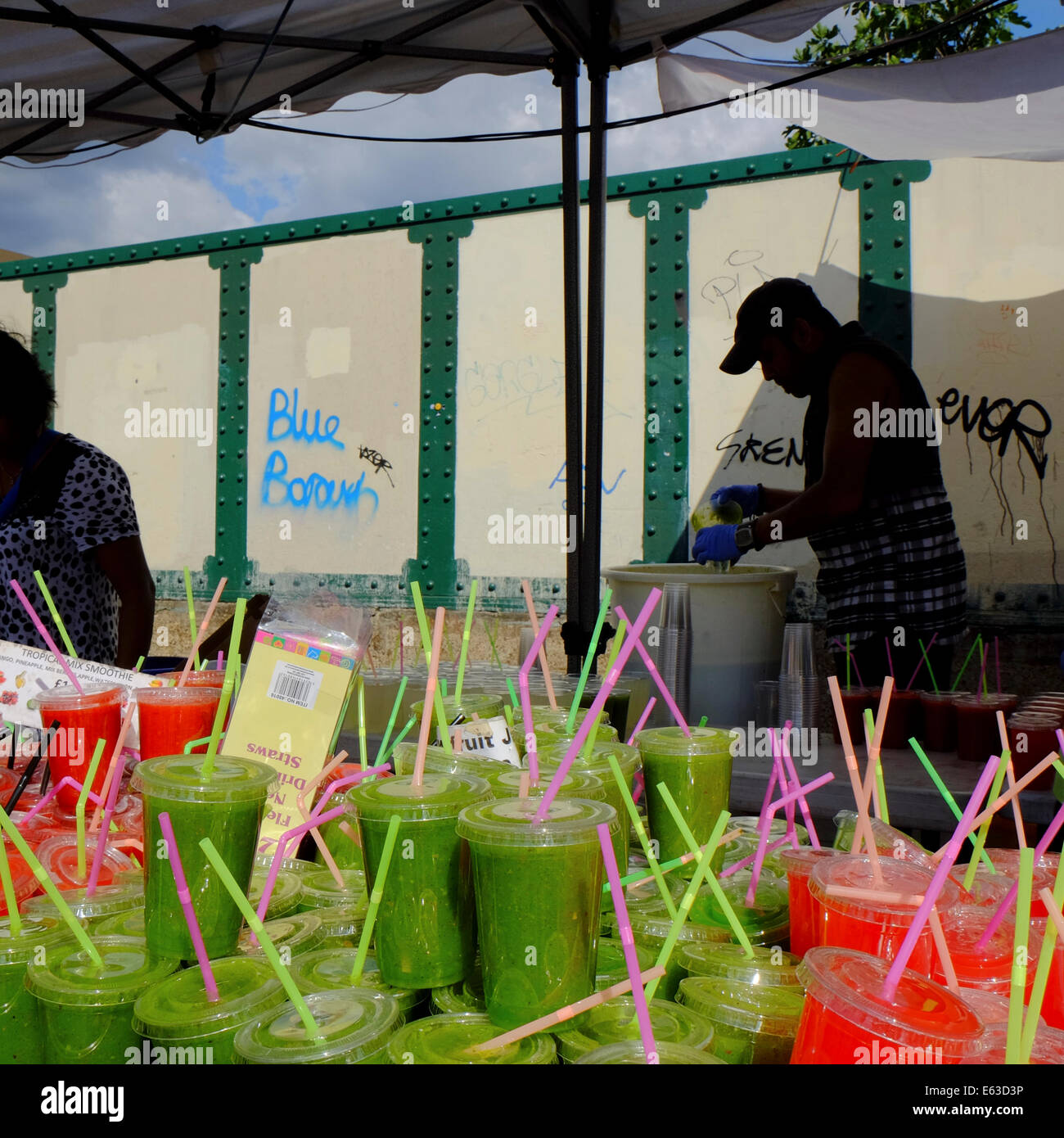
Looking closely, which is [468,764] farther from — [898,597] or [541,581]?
[541,581]

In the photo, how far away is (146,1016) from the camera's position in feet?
2.98

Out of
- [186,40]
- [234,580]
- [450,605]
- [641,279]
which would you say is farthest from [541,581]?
[186,40]

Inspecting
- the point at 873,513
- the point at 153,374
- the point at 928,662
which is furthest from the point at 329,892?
the point at 153,374

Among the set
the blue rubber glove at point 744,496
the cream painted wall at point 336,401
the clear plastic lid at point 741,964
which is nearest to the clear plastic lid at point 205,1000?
the clear plastic lid at point 741,964

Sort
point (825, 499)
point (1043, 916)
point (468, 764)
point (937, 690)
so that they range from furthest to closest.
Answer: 1. point (825, 499)
2. point (937, 690)
3. point (468, 764)
4. point (1043, 916)

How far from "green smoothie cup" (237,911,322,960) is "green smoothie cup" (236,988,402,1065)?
0.13 meters

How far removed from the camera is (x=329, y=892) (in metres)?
1.28

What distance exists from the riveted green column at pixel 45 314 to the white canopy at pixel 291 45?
11.9 feet

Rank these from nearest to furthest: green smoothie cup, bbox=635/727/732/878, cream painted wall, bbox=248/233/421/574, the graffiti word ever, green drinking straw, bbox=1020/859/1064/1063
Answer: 1. green drinking straw, bbox=1020/859/1064/1063
2. green smoothie cup, bbox=635/727/732/878
3. cream painted wall, bbox=248/233/421/574
4. the graffiti word ever

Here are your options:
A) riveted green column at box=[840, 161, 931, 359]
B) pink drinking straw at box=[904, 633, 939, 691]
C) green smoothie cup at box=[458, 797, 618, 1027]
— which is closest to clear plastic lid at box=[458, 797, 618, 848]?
green smoothie cup at box=[458, 797, 618, 1027]

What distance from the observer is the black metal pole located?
3111mm

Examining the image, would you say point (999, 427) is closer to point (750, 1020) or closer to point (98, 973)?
point (750, 1020)

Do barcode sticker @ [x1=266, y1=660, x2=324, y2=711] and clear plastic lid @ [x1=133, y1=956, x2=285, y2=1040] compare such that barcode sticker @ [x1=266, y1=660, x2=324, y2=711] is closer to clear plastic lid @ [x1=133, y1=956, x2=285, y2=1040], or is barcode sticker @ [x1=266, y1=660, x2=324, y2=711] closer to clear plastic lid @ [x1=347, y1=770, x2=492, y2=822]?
clear plastic lid @ [x1=347, y1=770, x2=492, y2=822]
